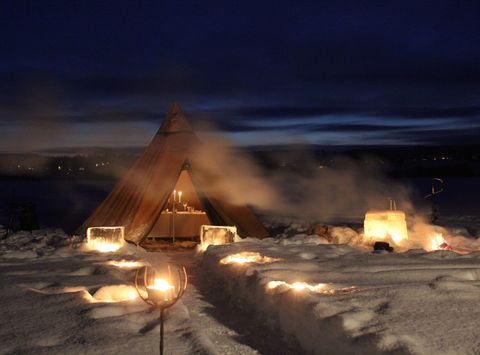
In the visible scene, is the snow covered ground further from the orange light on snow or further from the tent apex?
the tent apex

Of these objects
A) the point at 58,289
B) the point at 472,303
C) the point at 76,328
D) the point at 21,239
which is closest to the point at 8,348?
the point at 76,328

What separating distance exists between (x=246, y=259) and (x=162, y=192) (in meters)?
3.45

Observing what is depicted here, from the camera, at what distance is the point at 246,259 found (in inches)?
286

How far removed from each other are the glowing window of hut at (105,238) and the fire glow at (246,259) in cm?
243

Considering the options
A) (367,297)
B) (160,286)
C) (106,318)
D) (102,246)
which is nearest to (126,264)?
(102,246)

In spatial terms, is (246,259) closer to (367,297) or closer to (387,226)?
(367,297)

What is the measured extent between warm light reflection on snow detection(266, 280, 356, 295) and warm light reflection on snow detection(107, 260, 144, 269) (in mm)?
2479

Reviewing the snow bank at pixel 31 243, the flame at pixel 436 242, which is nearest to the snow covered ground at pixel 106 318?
the snow bank at pixel 31 243

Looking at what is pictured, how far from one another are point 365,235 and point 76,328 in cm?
667

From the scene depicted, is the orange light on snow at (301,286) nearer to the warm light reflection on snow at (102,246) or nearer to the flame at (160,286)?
the flame at (160,286)

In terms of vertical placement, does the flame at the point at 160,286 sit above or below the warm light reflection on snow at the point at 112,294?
above

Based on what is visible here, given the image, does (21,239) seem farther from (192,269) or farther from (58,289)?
(58,289)

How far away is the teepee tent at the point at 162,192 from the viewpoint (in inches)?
398

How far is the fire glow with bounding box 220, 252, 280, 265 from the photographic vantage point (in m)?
7.04
